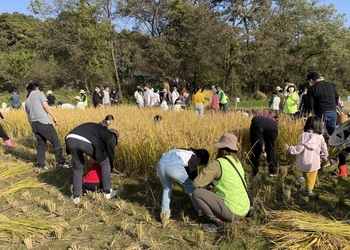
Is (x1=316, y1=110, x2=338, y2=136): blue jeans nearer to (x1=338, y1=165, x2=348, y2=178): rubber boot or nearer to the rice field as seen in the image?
the rice field

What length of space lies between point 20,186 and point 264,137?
3.38 metres

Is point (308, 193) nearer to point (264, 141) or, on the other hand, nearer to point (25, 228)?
point (264, 141)

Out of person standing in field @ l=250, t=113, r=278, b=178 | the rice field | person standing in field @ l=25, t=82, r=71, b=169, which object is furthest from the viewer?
person standing in field @ l=25, t=82, r=71, b=169

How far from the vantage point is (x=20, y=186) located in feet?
13.9

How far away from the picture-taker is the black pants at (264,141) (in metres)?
4.35

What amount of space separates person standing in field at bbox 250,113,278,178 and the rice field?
0.48ft

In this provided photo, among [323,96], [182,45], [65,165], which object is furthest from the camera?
[182,45]

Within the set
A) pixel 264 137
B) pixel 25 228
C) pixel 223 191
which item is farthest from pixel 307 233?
pixel 25 228

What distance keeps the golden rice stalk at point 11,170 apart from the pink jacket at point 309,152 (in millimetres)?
4019

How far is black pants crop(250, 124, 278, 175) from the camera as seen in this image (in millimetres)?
4352

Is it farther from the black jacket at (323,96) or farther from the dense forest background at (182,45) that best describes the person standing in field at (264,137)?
the dense forest background at (182,45)

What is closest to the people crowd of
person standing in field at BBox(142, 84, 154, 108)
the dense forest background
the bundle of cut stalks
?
the bundle of cut stalks

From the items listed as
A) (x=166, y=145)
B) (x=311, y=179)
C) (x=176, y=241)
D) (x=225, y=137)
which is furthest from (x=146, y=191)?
(x=311, y=179)

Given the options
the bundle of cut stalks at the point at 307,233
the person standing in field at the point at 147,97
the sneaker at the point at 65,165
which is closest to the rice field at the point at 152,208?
the bundle of cut stalks at the point at 307,233
